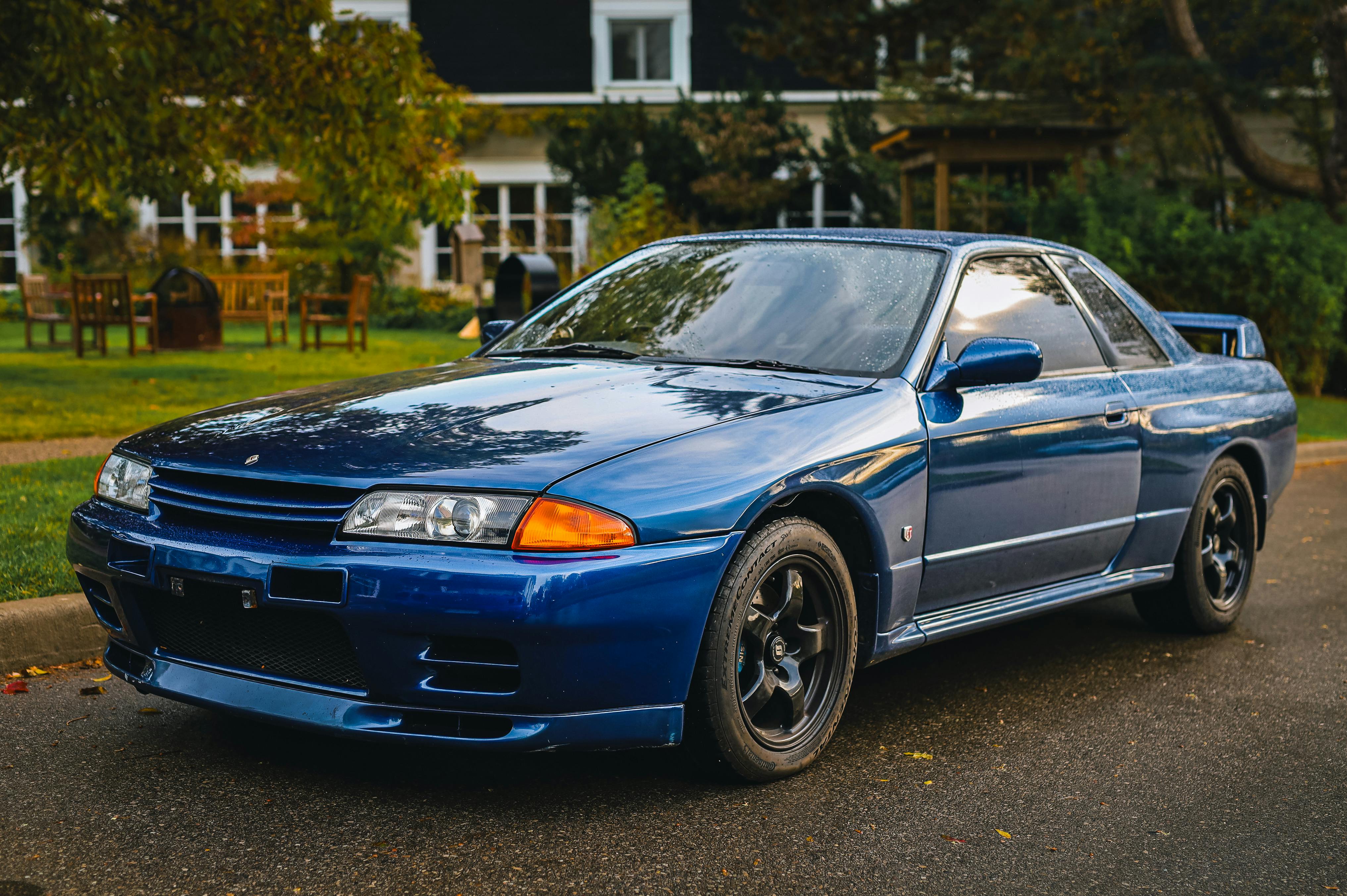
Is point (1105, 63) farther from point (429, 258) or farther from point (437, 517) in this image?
point (437, 517)

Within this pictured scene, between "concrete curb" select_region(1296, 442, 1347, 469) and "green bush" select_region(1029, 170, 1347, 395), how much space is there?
11.2 feet

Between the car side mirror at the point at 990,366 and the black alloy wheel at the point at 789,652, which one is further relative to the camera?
the car side mirror at the point at 990,366

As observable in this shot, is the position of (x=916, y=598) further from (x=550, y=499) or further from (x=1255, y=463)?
(x=1255, y=463)

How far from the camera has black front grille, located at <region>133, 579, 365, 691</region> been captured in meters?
3.40

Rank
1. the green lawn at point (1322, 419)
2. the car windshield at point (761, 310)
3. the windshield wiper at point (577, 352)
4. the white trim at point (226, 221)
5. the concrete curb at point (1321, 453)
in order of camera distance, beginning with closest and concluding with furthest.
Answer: the car windshield at point (761, 310) < the windshield wiper at point (577, 352) < the concrete curb at point (1321, 453) < the green lawn at point (1322, 419) < the white trim at point (226, 221)

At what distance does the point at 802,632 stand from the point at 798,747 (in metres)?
0.32

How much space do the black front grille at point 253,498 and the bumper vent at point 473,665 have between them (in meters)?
0.40

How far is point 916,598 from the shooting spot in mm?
4238

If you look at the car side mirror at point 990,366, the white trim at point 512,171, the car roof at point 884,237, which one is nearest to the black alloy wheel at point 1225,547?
the car roof at point 884,237

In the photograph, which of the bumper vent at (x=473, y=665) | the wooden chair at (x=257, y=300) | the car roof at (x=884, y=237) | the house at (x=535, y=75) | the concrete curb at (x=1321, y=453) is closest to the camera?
the bumper vent at (x=473, y=665)

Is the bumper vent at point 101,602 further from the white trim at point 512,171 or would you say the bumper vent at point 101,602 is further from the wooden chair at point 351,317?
the white trim at point 512,171

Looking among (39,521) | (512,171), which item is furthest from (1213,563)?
(512,171)

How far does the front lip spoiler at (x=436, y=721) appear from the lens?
3334 mm

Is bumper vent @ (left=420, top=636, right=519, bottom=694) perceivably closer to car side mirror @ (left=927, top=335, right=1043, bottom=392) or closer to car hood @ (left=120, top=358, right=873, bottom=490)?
car hood @ (left=120, top=358, right=873, bottom=490)
